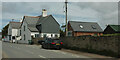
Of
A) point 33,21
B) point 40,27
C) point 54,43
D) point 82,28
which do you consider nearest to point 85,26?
point 82,28

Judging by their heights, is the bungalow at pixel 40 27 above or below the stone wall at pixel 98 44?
above

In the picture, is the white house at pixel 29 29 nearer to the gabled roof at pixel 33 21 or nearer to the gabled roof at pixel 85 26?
the gabled roof at pixel 33 21

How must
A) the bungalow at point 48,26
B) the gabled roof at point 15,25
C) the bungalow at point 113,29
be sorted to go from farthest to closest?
the gabled roof at point 15,25 → the bungalow at point 48,26 → the bungalow at point 113,29

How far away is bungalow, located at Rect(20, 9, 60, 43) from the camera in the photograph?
4691cm

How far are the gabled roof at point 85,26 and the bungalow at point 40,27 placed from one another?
19.3ft

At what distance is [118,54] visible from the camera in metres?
13.5

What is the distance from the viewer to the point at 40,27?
4797 cm

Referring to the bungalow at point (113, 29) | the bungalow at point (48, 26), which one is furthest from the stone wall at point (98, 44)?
the bungalow at point (48, 26)

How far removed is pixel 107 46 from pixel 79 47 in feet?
19.1

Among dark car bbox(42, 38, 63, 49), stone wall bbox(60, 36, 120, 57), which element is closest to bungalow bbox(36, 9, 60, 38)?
dark car bbox(42, 38, 63, 49)

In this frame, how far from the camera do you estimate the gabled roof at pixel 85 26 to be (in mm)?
47031

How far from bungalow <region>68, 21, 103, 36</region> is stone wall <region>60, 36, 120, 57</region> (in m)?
22.6

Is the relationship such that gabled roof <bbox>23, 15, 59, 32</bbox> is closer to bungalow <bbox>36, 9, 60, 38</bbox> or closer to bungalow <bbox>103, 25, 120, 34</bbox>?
bungalow <bbox>36, 9, 60, 38</bbox>

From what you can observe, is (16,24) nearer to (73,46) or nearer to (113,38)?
(73,46)
